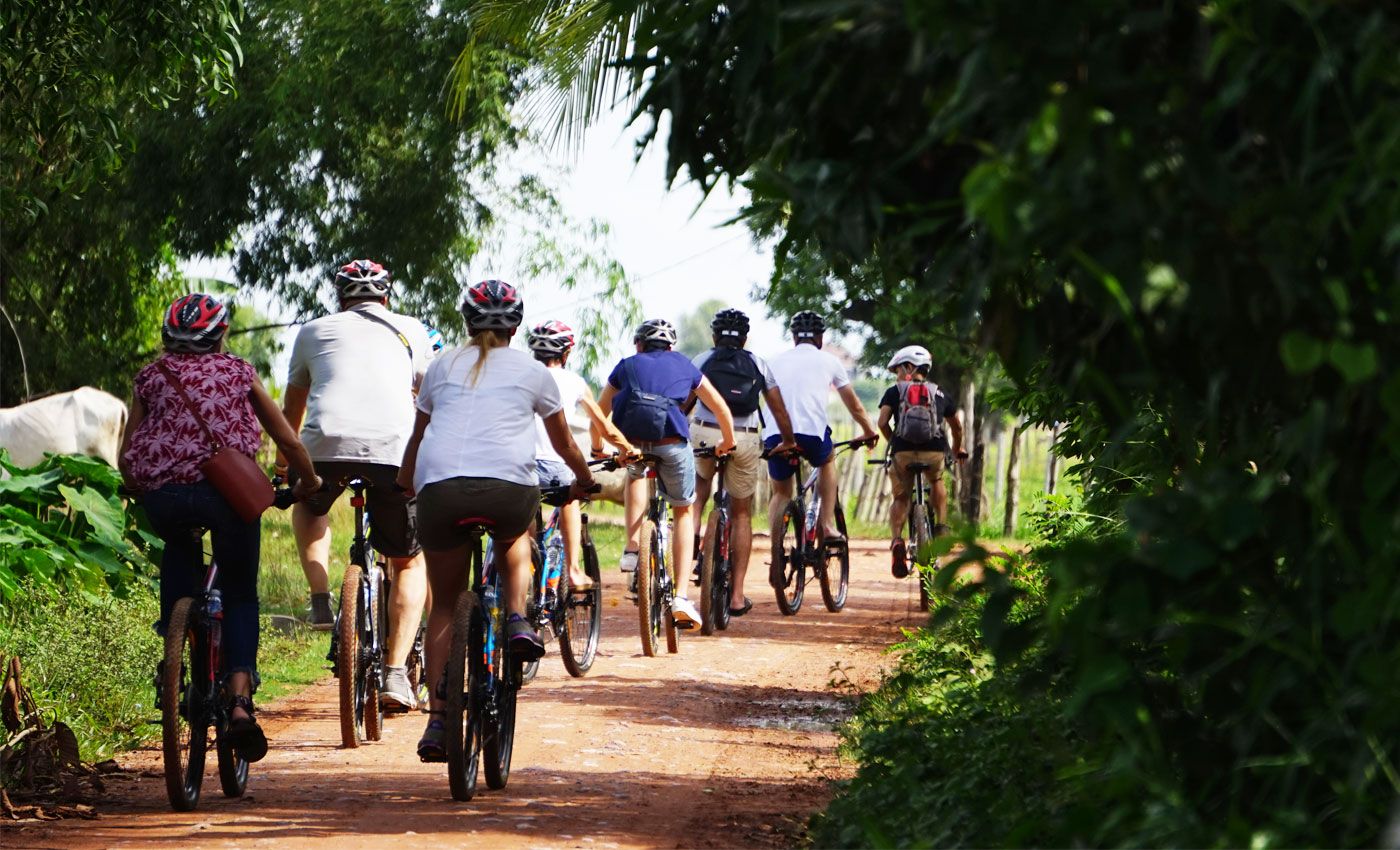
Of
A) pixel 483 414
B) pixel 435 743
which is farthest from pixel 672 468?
pixel 435 743

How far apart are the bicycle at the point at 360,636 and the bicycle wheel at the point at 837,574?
597 cm

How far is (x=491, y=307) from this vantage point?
6.70 metres

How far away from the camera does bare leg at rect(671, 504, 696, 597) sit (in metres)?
11.3

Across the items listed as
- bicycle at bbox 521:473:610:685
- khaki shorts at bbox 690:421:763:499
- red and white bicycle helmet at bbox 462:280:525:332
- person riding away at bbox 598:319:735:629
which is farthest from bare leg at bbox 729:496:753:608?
red and white bicycle helmet at bbox 462:280:525:332

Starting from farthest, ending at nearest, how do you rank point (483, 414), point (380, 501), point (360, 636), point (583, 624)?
1. point (583, 624)
2. point (380, 501)
3. point (360, 636)
4. point (483, 414)

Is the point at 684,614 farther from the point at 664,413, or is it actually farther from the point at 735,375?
the point at 735,375

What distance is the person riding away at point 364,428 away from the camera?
308 inches

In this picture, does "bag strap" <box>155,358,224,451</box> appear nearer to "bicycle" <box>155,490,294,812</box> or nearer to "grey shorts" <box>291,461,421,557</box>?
"bicycle" <box>155,490,294,812</box>

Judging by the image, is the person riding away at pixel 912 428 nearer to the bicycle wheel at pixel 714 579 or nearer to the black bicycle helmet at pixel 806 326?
the black bicycle helmet at pixel 806 326

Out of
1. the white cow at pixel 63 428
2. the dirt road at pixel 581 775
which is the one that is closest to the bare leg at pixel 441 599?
the dirt road at pixel 581 775

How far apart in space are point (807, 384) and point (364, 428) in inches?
215

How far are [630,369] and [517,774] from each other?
159 inches

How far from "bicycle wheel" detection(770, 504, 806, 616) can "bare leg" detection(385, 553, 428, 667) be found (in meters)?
4.97

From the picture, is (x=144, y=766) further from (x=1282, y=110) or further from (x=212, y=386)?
(x=1282, y=110)
